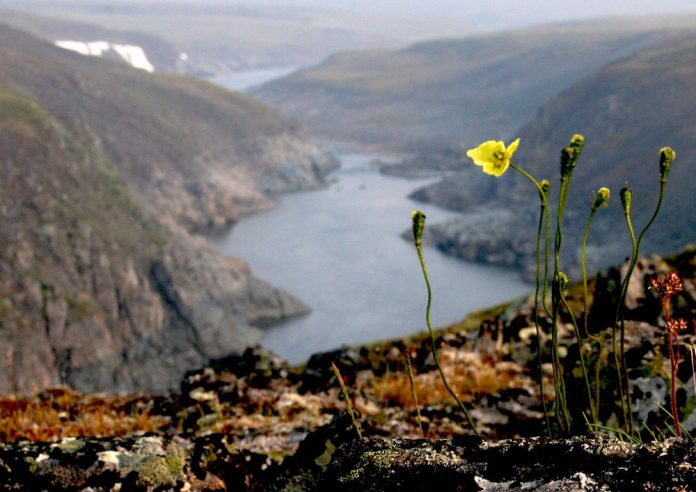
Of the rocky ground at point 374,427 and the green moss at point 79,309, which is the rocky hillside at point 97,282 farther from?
the rocky ground at point 374,427

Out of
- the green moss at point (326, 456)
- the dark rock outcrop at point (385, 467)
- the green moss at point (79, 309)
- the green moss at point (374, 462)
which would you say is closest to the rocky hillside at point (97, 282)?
the green moss at point (79, 309)

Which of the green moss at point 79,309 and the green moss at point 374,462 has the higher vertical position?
the green moss at point 374,462

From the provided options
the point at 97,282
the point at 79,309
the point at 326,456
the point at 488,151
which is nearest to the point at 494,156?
the point at 488,151

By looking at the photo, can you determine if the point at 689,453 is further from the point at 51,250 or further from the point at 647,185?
the point at 647,185

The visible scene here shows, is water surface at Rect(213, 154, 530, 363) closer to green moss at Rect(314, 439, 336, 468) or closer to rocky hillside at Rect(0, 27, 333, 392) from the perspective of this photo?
rocky hillside at Rect(0, 27, 333, 392)

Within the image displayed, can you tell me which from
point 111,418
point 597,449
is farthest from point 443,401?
point 597,449

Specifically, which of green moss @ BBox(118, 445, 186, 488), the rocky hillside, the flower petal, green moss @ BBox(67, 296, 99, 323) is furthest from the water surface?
the flower petal

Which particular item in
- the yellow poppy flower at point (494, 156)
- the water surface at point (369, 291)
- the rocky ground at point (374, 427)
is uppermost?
the yellow poppy flower at point (494, 156)

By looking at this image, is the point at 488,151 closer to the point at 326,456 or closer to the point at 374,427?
the point at 326,456
